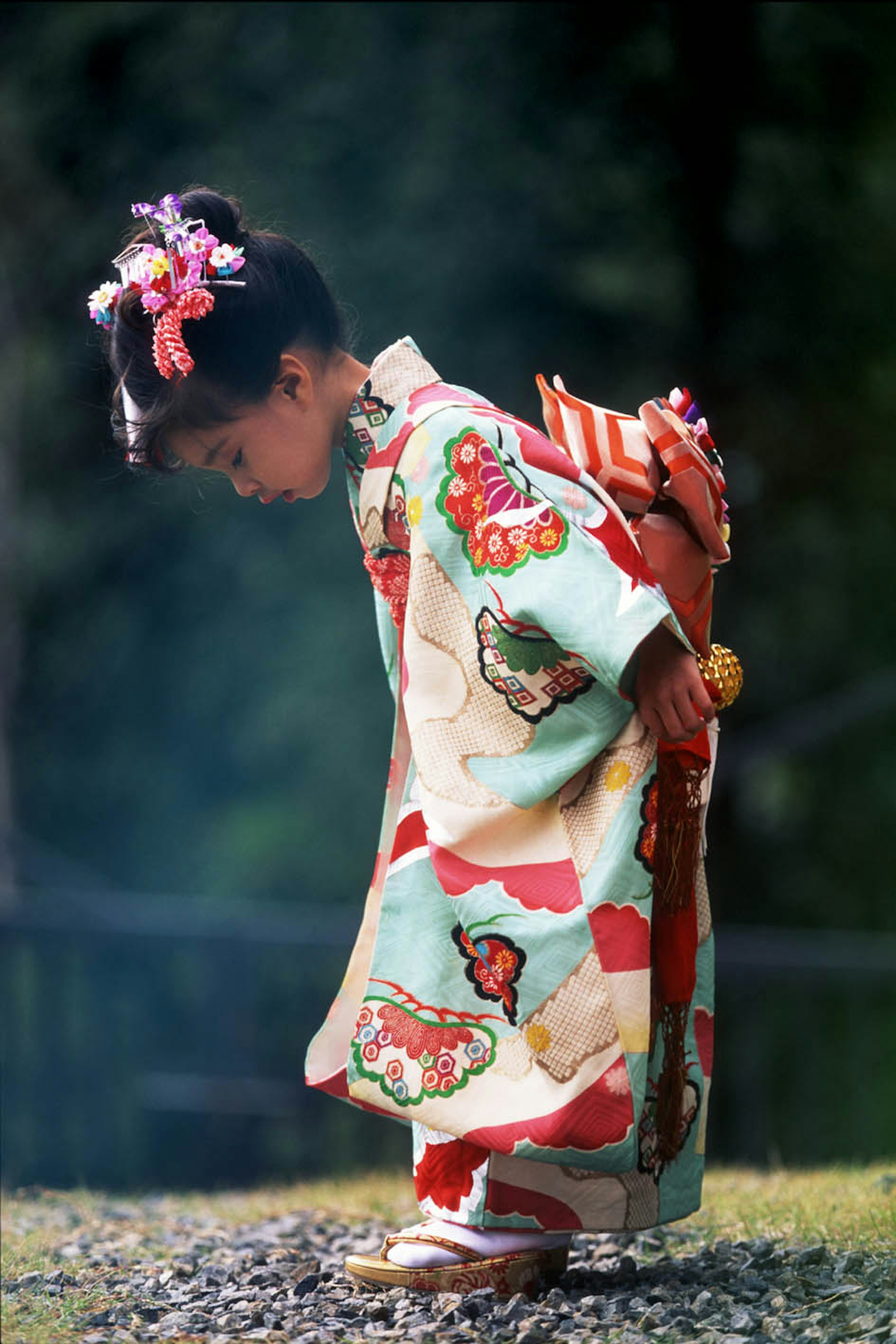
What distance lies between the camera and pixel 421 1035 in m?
1.64

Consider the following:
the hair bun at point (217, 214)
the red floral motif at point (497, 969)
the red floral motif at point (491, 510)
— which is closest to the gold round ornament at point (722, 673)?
the red floral motif at point (491, 510)

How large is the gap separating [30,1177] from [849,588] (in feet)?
11.5

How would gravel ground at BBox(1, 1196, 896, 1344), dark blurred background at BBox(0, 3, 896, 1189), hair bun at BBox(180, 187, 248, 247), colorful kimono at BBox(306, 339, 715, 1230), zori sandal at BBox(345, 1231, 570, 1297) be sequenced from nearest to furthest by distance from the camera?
A: gravel ground at BBox(1, 1196, 896, 1344) → colorful kimono at BBox(306, 339, 715, 1230) → zori sandal at BBox(345, 1231, 570, 1297) → hair bun at BBox(180, 187, 248, 247) → dark blurred background at BBox(0, 3, 896, 1189)

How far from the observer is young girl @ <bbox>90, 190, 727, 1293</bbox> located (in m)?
1.59

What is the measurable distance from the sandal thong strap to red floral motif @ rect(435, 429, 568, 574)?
0.80m

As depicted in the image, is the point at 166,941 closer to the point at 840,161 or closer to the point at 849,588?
the point at 849,588

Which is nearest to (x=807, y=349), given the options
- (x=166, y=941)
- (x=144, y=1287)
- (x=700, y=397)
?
(x=700, y=397)

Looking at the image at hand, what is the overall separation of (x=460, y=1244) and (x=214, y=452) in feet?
3.43

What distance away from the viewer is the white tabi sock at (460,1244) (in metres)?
1.70

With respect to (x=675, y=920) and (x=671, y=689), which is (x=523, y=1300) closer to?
(x=675, y=920)

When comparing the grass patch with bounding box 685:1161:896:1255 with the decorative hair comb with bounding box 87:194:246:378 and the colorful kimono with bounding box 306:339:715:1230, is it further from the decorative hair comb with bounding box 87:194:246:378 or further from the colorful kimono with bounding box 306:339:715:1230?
the decorative hair comb with bounding box 87:194:246:378

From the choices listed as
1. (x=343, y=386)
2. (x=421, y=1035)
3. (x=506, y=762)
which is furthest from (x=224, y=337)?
(x=421, y=1035)

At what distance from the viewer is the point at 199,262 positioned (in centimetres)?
188

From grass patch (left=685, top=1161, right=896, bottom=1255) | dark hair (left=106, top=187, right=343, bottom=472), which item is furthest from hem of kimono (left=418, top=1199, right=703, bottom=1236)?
dark hair (left=106, top=187, right=343, bottom=472)
